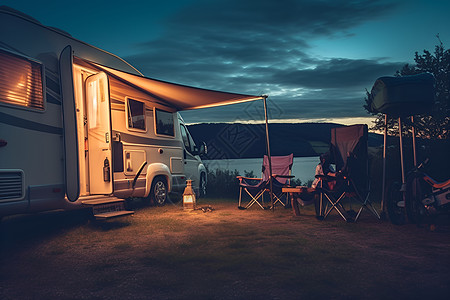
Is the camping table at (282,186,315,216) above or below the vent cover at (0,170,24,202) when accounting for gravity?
below

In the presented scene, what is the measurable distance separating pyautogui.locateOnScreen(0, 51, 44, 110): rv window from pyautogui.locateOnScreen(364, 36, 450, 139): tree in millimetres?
7550

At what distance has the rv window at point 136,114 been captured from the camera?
610 centimetres

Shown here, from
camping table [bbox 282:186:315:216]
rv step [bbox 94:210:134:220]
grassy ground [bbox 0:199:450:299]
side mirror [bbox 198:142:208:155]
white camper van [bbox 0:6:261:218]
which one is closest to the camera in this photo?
grassy ground [bbox 0:199:450:299]

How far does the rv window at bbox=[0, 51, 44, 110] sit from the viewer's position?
3.81 meters

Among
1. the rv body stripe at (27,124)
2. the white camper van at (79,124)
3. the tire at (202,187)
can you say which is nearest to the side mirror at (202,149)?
the tire at (202,187)

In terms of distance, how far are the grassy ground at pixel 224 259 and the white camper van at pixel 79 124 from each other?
24.0 inches

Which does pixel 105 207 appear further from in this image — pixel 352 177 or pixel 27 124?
pixel 352 177

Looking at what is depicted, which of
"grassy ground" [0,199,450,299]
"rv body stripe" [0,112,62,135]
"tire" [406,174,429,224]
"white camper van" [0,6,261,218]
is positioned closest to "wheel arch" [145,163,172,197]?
"white camper van" [0,6,261,218]

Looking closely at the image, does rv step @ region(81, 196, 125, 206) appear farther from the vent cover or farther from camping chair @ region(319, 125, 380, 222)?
camping chair @ region(319, 125, 380, 222)

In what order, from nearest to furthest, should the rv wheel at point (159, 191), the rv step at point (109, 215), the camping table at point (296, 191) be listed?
1. the rv step at point (109, 215)
2. the camping table at point (296, 191)
3. the rv wheel at point (159, 191)

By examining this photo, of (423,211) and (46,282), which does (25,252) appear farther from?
(423,211)

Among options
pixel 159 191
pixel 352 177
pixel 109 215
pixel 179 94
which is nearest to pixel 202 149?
pixel 159 191

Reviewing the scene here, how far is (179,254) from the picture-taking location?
357cm

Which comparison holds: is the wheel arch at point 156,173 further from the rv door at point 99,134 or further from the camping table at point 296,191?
the camping table at point 296,191
